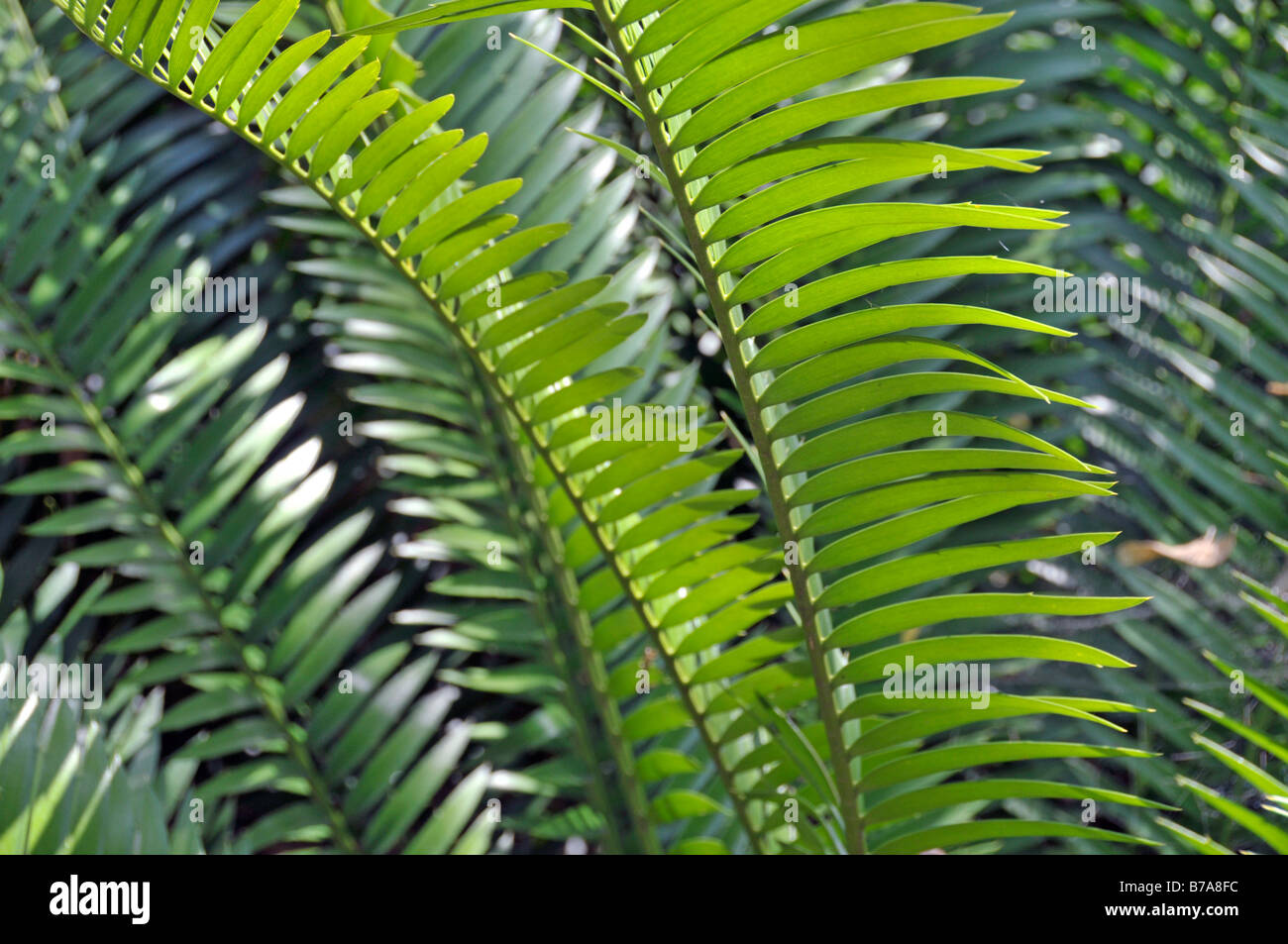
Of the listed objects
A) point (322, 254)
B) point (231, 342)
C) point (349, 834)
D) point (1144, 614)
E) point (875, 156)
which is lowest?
point (349, 834)

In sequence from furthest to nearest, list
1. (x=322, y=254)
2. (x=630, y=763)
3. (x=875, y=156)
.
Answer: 1. (x=322, y=254)
2. (x=630, y=763)
3. (x=875, y=156)

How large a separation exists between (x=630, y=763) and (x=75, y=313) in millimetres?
766

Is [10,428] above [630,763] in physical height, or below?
above

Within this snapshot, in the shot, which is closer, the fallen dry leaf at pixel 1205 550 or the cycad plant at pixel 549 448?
the cycad plant at pixel 549 448

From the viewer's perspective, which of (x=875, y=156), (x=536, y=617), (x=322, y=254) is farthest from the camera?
(x=322, y=254)

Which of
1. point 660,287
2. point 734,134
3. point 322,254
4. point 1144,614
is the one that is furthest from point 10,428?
point 1144,614

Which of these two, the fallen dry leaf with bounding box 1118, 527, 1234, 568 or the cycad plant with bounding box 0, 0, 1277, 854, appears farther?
the fallen dry leaf with bounding box 1118, 527, 1234, 568

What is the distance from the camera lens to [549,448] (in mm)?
764

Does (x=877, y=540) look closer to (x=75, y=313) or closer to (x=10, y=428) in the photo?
(x=75, y=313)

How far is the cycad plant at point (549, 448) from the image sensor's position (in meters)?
0.57

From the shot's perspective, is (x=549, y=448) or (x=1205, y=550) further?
(x=1205, y=550)

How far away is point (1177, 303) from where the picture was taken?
1.18m

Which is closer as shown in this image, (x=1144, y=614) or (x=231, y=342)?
(x=231, y=342)

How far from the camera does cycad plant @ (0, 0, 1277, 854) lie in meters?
0.57
